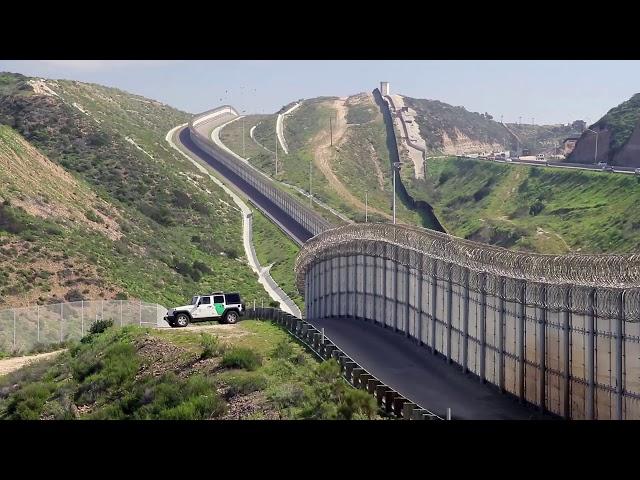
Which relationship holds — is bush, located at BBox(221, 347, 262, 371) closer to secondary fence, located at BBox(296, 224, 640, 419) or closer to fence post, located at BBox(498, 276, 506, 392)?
secondary fence, located at BBox(296, 224, 640, 419)

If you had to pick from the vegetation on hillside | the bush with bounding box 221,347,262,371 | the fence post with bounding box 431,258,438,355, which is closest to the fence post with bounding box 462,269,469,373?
the fence post with bounding box 431,258,438,355

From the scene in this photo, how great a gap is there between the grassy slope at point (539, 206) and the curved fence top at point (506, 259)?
42680 millimetres

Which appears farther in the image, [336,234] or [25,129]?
[25,129]

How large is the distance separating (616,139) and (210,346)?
118m

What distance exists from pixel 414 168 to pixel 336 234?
125031 mm

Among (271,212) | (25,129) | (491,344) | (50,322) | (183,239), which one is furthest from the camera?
(25,129)

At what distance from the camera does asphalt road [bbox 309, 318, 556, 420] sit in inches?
1264

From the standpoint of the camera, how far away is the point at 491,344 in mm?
35469

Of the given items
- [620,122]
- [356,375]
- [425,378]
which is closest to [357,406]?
[356,375]
